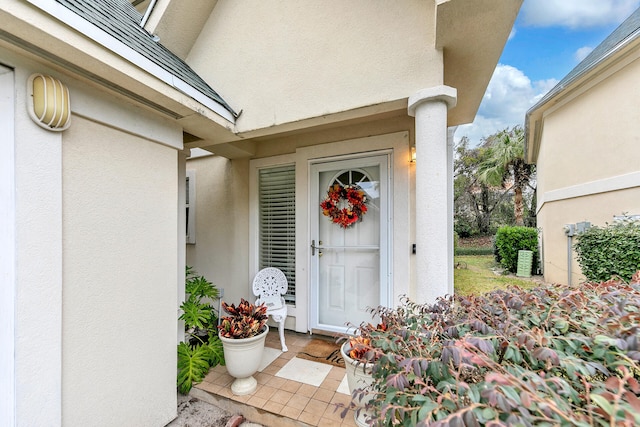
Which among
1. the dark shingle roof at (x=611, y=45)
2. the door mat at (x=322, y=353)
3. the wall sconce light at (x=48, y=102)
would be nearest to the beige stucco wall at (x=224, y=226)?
the door mat at (x=322, y=353)

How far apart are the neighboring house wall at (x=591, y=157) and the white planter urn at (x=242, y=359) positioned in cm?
829

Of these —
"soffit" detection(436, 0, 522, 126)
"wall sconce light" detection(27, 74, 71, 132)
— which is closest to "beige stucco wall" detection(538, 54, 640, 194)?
"soffit" detection(436, 0, 522, 126)

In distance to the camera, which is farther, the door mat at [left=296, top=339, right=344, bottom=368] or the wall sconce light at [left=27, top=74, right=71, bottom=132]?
the door mat at [left=296, top=339, right=344, bottom=368]

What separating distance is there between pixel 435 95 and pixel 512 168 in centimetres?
1714

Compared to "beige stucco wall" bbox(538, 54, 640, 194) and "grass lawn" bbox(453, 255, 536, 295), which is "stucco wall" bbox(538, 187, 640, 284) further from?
"grass lawn" bbox(453, 255, 536, 295)

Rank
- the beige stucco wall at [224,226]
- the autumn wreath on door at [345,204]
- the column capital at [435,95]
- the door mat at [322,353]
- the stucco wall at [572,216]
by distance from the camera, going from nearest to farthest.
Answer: the column capital at [435,95] → the door mat at [322,353] → the autumn wreath on door at [345,204] → the beige stucco wall at [224,226] → the stucco wall at [572,216]

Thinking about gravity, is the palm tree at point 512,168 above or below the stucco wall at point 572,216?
above

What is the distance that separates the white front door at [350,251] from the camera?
4004 millimetres

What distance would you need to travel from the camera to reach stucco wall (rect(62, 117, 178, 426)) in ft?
6.77

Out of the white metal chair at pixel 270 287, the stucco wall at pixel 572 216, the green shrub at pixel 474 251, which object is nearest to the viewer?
the white metal chair at pixel 270 287

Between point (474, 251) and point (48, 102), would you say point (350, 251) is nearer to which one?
point (48, 102)

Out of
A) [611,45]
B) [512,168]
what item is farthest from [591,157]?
[512,168]

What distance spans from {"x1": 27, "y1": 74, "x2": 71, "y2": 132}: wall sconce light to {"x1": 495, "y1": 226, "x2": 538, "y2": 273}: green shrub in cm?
1308

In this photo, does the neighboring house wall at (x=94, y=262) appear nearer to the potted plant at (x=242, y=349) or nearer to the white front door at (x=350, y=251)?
the potted plant at (x=242, y=349)
